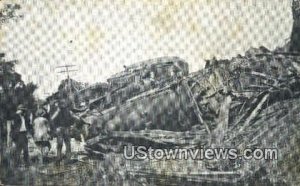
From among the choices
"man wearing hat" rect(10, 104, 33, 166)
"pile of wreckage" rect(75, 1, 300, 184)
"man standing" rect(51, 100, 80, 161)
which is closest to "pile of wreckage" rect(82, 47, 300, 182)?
"pile of wreckage" rect(75, 1, 300, 184)

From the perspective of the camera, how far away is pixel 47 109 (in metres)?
3.18

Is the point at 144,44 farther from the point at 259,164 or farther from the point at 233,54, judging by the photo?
the point at 259,164

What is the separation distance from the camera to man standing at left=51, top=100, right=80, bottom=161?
10.4 feet

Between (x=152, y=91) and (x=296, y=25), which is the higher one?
(x=296, y=25)

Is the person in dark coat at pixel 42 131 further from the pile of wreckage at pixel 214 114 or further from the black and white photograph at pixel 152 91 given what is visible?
the pile of wreckage at pixel 214 114

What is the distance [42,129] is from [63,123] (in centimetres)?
18

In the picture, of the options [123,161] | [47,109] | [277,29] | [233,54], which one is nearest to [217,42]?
[233,54]

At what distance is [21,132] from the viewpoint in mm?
3205

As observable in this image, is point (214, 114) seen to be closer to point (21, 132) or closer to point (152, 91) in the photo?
point (152, 91)

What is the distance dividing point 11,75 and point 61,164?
795mm

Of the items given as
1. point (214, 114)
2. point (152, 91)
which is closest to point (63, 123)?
point (152, 91)

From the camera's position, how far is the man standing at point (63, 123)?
3.16 metres

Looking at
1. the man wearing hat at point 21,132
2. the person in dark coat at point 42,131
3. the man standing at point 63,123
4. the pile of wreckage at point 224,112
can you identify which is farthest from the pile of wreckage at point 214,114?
the man wearing hat at point 21,132

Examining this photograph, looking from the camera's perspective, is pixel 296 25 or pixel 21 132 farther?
pixel 21 132
